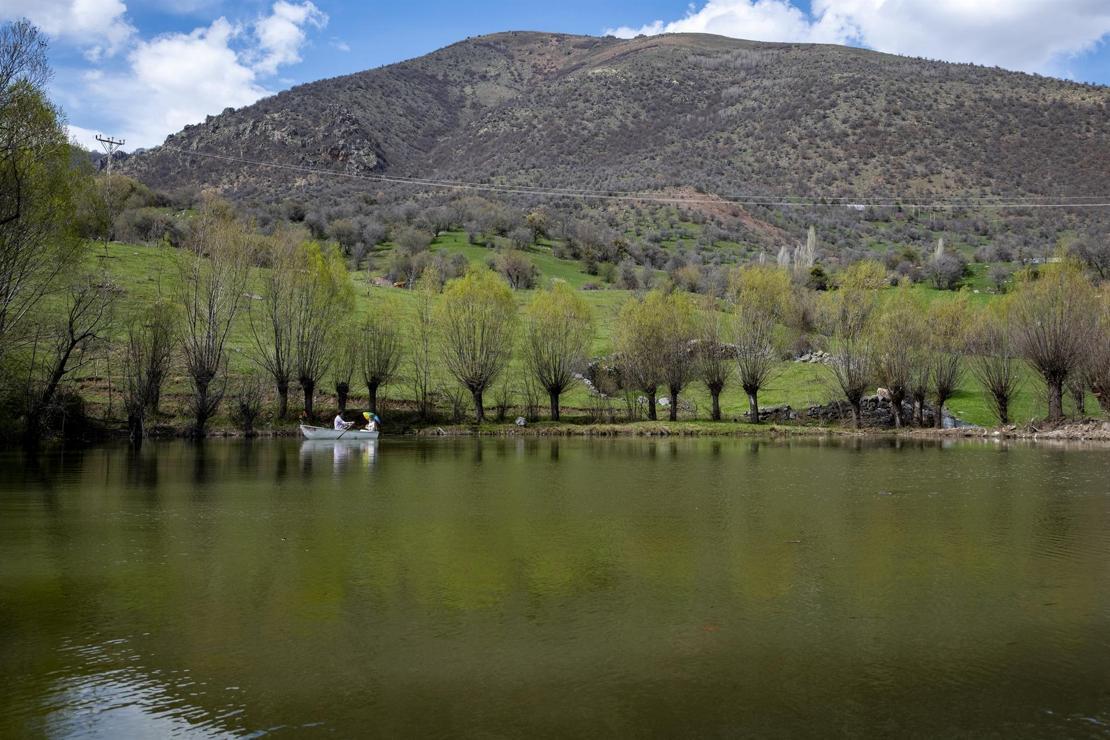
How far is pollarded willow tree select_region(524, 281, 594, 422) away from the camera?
179ft

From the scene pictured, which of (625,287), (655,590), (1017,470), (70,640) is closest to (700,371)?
(1017,470)

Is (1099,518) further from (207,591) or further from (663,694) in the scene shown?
(207,591)

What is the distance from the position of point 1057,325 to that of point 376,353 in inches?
1553

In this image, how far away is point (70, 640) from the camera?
9969mm

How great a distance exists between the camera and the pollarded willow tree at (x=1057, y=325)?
4494 centimetres

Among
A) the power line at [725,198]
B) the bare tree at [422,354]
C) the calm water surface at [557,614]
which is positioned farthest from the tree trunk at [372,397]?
the power line at [725,198]

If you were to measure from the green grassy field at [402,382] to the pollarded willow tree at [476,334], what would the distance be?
12.3 ft

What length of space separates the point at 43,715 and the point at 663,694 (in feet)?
19.2

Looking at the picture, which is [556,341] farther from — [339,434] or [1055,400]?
[1055,400]

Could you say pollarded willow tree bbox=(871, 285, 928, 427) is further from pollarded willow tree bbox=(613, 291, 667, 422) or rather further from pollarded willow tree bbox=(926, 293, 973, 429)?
pollarded willow tree bbox=(613, 291, 667, 422)

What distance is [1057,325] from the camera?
45188 mm

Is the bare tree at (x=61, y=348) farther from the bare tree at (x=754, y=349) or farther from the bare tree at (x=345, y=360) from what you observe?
the bare tree at (x=754, y=349)

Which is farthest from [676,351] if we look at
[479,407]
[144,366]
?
[144,366]

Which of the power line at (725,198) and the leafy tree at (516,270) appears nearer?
the leafy tree at (516,270)
